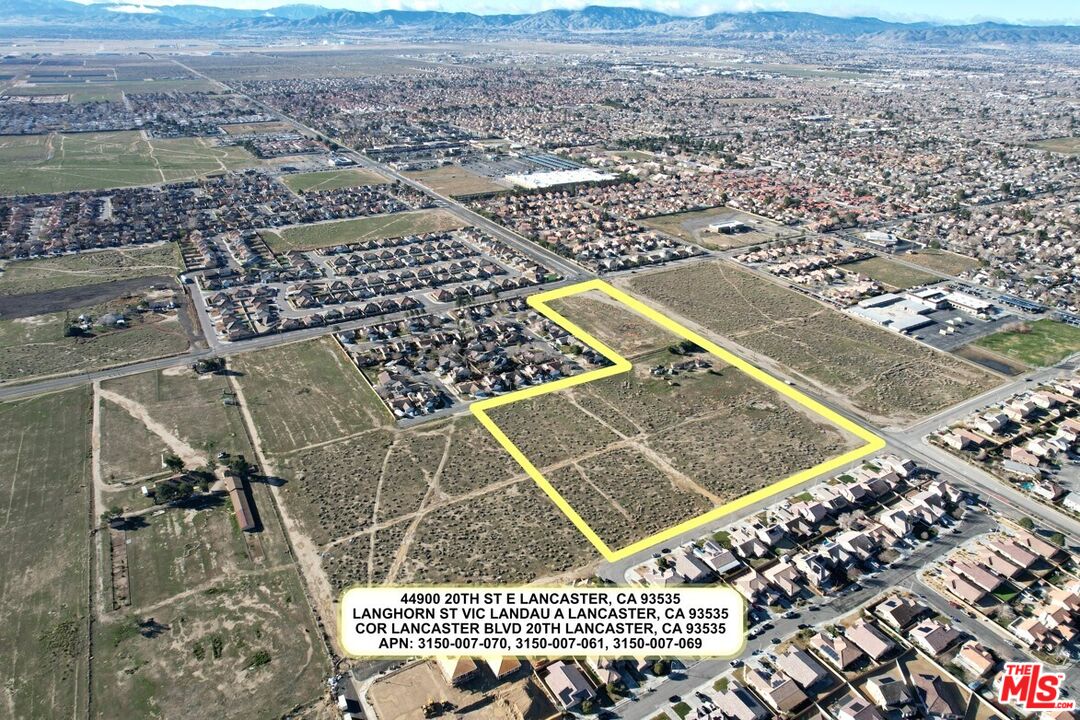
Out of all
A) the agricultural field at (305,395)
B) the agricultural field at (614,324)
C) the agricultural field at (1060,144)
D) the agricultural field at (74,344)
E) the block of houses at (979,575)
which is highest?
the agricultural field at (1060,144)

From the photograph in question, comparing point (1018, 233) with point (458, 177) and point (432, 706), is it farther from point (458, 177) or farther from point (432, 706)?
point (432, 706)

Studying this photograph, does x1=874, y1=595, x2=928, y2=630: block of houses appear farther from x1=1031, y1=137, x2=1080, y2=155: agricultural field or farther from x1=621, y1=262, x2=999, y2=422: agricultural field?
x1=1031, y1=137, x2=1080, y2=155: agricultural field

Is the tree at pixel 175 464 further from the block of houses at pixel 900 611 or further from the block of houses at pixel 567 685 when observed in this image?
the block of houses at pixel 900 611

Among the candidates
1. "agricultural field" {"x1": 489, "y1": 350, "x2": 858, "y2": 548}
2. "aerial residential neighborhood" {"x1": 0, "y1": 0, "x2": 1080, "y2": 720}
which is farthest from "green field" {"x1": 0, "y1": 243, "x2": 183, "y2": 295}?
"agricultural field" {"x1": 489, "y1": 350, "x2": 858, "y2": 548}

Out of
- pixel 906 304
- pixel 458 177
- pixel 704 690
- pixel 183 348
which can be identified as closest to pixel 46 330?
pixel 183 348

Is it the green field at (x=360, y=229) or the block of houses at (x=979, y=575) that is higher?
the green field at (x=360, y=229)

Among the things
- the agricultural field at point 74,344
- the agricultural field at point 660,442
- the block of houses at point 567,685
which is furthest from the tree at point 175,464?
the block of houses at point 567,685

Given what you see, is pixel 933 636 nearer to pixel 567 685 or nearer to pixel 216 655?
pixel 567 685
